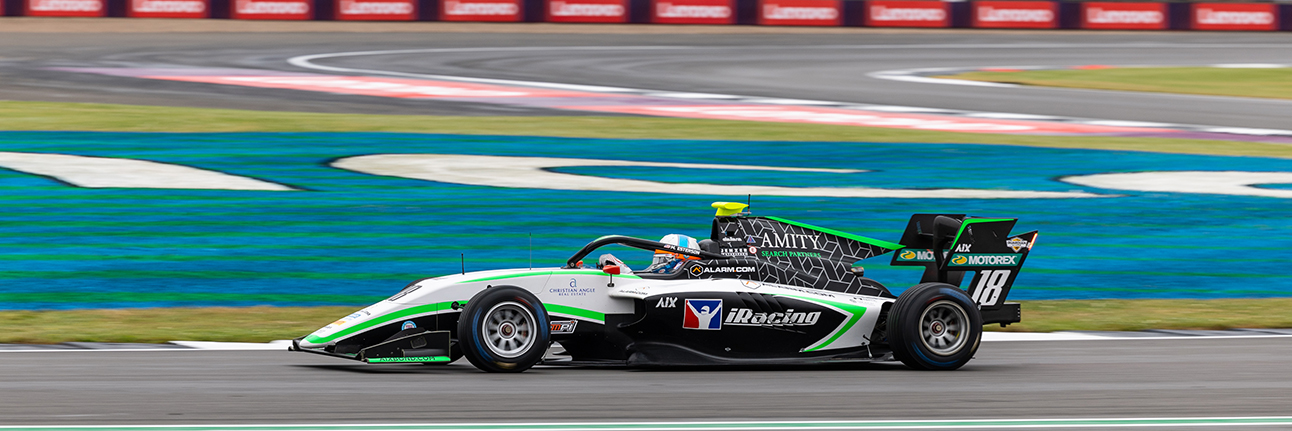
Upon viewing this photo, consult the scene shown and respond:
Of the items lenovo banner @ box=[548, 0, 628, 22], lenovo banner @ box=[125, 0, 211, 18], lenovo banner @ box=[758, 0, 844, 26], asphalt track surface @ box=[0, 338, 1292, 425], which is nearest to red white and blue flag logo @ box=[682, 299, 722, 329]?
asphalt track surface @ box=[0, 338, 1292, 425]

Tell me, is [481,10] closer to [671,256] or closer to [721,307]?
[671,256]

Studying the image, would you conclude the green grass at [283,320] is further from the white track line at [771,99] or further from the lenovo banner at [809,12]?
the lenovo banner at [809,12]

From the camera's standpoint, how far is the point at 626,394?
22.9ft

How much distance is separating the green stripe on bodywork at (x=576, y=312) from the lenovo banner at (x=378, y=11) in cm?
3259

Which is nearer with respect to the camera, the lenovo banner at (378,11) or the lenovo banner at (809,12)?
the lenovo banner at (378,11)

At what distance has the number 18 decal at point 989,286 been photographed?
819 cm

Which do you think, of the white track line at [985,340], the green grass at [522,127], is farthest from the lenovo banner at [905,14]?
the white track line at [985,340]

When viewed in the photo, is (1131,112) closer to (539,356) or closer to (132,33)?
(539,356)

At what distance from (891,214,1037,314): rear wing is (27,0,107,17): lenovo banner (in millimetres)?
32997

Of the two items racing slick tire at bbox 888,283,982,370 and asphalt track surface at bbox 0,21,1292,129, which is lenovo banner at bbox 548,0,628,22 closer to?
asphalt track surface at bbox 0,21,1292,129

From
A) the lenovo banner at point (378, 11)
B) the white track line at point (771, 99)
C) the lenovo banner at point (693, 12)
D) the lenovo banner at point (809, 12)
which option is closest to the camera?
the white track line at point (771, 99)

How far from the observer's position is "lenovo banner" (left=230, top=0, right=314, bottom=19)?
126 ft

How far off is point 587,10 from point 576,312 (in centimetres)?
3336

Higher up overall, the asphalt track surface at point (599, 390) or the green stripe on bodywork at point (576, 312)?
the green stripe on bodywork at point (576, 312)
